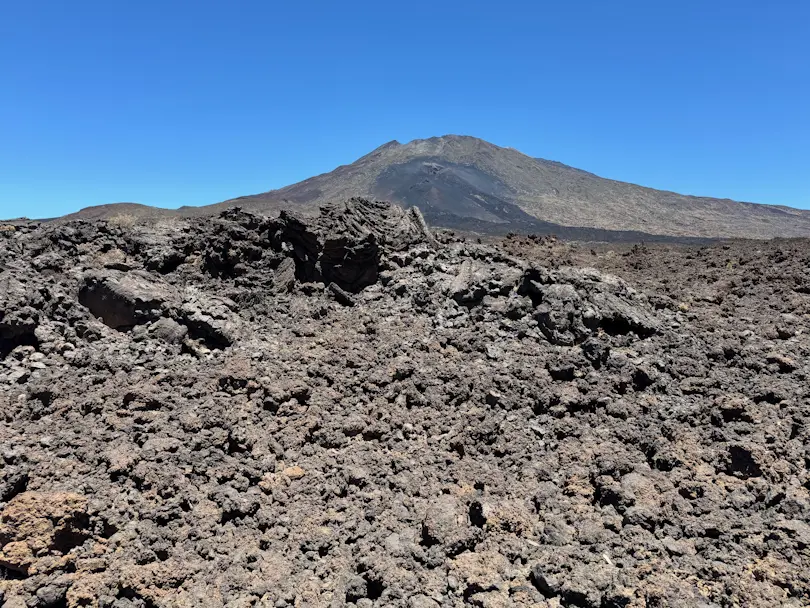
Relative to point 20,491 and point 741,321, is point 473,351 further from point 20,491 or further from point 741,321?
point 20,491

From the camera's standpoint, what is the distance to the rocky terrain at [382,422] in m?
4.21

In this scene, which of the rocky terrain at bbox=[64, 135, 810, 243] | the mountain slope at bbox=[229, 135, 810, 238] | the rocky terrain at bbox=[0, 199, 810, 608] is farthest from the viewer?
the mountain slope at bbox=[229, 135, 810, 238]

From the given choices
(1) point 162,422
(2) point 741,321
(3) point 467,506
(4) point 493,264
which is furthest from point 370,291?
(2) point 741,321

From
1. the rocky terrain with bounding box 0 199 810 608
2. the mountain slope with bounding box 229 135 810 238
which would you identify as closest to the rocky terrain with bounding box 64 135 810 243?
the mountain slope with bounding box 229 135 810 238

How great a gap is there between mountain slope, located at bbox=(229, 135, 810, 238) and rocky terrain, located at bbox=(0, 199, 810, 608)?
1140 inches

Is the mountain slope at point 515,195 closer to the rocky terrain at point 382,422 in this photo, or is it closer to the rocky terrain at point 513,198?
the rocky terrain at point 513,198

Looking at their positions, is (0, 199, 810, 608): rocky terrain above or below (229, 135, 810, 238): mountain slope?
below

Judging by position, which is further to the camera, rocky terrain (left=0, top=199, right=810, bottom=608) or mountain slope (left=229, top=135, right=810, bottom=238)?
mountain slope (left=229, top=135, right=810, bottom=238)

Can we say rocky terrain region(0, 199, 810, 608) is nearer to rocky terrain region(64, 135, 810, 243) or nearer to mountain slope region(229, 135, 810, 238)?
rocky terrain region(64, 135, 810, 243)

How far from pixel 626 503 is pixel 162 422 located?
4.75 metres

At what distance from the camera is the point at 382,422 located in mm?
5949

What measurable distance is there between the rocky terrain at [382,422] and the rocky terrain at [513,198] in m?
26.2

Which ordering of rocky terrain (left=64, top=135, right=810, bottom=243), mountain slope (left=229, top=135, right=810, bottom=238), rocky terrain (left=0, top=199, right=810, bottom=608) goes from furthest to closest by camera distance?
mountain slope (left=229, top=135, right=810, bottom=238) < rocky terrain (left=64, top=135, right=810, bottom=243) < rocky terrain (left=0, top=199, right=810, bottom=608)

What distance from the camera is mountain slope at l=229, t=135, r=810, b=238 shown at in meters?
47.5
